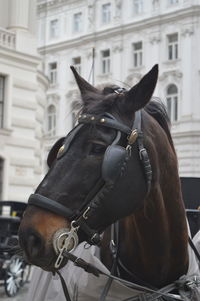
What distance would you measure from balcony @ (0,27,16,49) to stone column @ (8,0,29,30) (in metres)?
0.52

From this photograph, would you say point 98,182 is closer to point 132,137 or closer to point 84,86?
point 132,137

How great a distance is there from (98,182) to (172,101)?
30.9m

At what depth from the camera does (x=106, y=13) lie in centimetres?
3622

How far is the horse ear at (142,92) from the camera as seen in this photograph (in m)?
2.71

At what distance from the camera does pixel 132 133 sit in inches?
109

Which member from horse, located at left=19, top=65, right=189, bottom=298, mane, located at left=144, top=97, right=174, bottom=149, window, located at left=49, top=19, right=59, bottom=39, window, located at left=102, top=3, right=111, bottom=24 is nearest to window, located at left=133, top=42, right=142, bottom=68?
window, located at left=102, top=3, right=111, bottom=24

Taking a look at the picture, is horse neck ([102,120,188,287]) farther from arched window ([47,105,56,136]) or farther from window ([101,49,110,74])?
arched window ([47,105,56,136])

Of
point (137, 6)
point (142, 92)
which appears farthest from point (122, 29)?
point (142, 92)

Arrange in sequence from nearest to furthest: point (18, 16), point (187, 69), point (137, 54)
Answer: point (18, 16) < point (187, 69) < point (137, 54)

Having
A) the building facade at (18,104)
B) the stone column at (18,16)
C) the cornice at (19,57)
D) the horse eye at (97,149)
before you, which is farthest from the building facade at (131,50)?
the horse eye at (97,149)

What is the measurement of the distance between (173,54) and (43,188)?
3180 centimetres

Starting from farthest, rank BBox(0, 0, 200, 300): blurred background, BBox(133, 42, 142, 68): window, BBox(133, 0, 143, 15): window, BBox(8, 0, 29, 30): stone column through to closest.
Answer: BBox(133, 42, 142, 68): window
BBox(133, 0, 143, 15): window
BBox(8, 0, 29, 30): stone column
BBox(0, 0, 200, 300): blurred background

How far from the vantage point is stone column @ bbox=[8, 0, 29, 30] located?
736 inches

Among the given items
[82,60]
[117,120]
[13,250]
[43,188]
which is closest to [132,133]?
[117,120]
